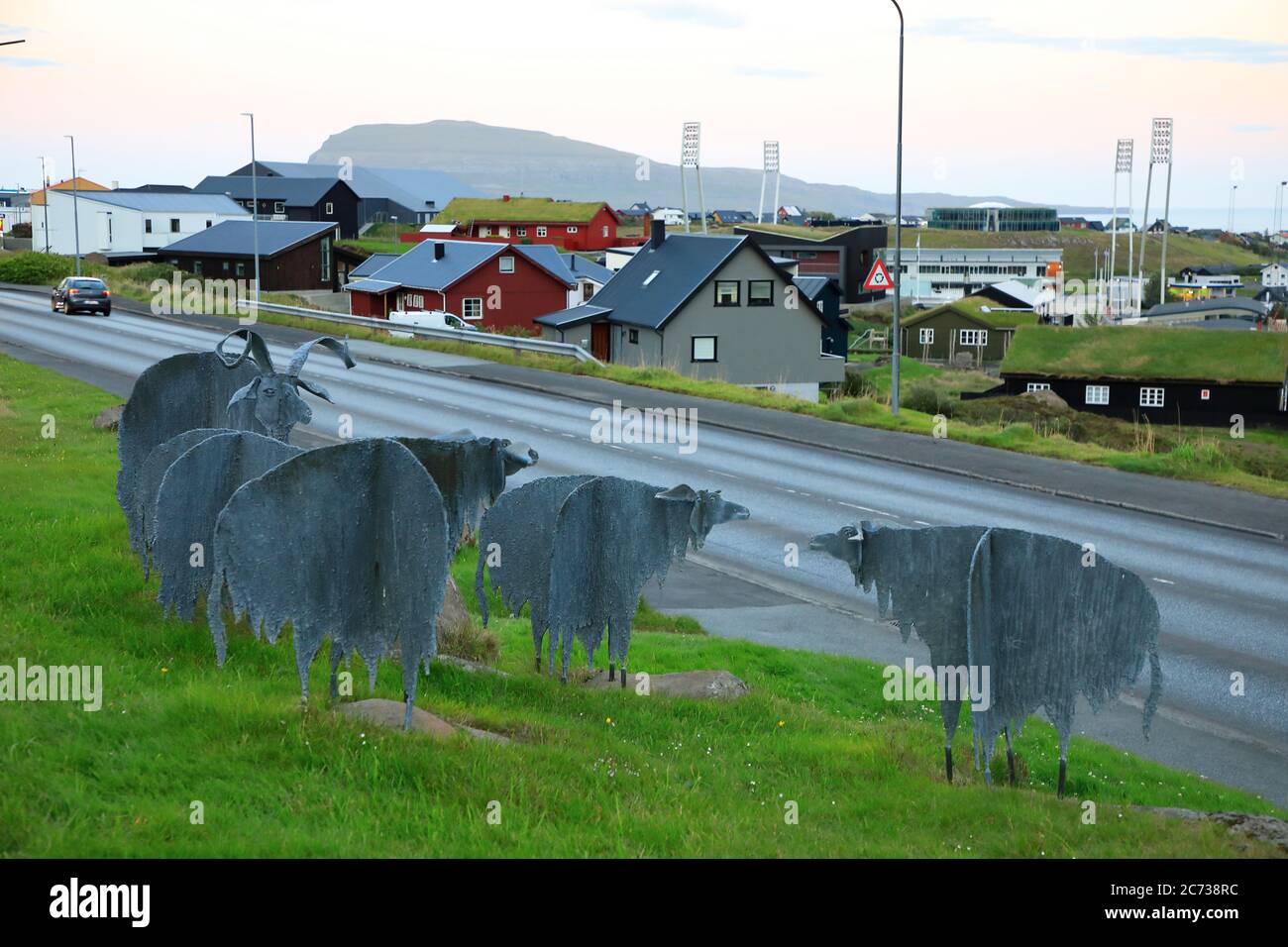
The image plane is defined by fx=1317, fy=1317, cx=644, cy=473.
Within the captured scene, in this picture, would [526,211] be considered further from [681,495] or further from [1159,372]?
[681,495]

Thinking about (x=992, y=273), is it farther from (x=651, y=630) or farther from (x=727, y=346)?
(x=651, y=630)

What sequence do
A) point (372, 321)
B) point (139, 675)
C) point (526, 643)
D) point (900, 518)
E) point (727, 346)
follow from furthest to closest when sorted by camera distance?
point (727, 346), point (372, 321), point (900, 518), point (526, 643), point (139, 675)

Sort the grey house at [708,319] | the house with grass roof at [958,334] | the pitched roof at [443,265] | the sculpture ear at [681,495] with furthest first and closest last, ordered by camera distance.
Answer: the house with grass roof at [958,334], the pitched roof at [443,265], the grey house at [708,319], the sculpture ear at [681,495]

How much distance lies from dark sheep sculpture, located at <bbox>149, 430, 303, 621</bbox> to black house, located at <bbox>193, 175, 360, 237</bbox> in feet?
386

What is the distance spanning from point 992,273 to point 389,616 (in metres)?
155

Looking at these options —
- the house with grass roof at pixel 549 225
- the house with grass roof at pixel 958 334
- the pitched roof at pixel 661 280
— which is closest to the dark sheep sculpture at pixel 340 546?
the pitched roof at pixel 661 280

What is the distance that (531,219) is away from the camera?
128m

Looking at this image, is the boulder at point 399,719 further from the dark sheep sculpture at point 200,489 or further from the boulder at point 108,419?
the boulder at point 108,419

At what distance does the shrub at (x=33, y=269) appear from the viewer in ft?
233

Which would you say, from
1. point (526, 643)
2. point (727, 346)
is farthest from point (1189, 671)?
point (727, 346)

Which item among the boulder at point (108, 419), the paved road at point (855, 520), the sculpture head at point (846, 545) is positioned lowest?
the paved road at point (855, 520)

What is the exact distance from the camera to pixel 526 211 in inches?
5113

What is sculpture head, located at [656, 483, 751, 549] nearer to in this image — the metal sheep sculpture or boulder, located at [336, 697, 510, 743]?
the metal sheep sculpture

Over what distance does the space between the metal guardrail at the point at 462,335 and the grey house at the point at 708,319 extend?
874 centimetres
